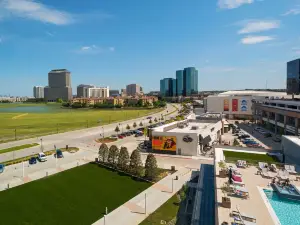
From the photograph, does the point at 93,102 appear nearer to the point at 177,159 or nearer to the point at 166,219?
the point at 177,159

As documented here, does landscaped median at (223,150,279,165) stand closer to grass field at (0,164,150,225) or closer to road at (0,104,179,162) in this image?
grass field at (0,164,150,225)

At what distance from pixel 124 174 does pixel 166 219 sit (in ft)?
34.9

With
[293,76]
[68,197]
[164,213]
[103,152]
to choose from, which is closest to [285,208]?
[164,213]

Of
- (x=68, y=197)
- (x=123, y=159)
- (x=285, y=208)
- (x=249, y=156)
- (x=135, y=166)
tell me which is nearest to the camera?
(x=285, y=208)

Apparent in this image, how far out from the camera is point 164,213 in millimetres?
18062

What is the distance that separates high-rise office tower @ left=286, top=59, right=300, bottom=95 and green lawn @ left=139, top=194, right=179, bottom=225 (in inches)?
2931

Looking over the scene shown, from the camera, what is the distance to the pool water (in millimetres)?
12113

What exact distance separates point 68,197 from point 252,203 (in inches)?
630

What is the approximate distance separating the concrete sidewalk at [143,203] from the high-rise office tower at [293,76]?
70938 millimetres

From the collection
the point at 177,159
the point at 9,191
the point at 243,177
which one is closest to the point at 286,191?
the point at 243,177

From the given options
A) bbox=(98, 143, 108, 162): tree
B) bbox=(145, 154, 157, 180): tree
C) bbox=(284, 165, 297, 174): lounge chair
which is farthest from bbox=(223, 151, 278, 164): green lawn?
bbox=(98, 143, 108, 162): tree

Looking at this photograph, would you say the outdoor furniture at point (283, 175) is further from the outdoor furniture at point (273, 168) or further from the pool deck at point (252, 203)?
the pool deck at point (252, 203)

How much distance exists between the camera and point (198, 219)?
15.6m

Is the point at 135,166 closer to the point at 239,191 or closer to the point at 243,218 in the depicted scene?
the point at 239,191
